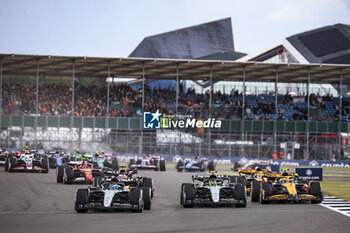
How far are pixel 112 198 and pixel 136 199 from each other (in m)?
0.70

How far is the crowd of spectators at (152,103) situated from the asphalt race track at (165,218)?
41.7 meters

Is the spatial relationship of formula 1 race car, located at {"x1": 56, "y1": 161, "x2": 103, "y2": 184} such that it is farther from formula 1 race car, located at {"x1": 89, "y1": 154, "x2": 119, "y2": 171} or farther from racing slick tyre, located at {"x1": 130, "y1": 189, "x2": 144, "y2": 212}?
racing slick tyre, located at {"x1": 130, "y1": 189, "x2": 144, "y2": 212}

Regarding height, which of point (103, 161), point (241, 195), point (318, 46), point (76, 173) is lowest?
point (241, 195)

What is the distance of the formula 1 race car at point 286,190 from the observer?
20.5 metres

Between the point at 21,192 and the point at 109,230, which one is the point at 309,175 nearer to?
the point at 21,192

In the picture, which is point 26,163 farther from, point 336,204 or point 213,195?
point 336,204

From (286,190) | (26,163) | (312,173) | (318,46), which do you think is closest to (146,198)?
(286,190)

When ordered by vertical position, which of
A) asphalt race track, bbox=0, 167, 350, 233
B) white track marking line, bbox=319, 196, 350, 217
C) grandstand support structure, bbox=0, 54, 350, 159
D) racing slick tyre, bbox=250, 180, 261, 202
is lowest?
white track marking line, bbox=319, 196, 350, 217

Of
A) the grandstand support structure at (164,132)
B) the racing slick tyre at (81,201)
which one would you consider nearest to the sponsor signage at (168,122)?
the grandstand support structure at (164,132)

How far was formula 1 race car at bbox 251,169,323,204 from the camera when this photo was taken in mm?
20453

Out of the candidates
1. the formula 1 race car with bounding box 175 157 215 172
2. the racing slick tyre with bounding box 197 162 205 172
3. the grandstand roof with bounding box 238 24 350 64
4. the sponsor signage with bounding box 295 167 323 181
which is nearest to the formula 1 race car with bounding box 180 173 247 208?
the sponsor signage with bounding box 295 167 323 181

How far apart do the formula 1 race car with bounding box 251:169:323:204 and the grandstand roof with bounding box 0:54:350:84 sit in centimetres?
3705

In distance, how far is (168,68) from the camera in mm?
62219

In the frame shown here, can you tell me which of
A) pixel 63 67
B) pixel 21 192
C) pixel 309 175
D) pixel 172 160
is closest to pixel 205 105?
pixel 172 160
